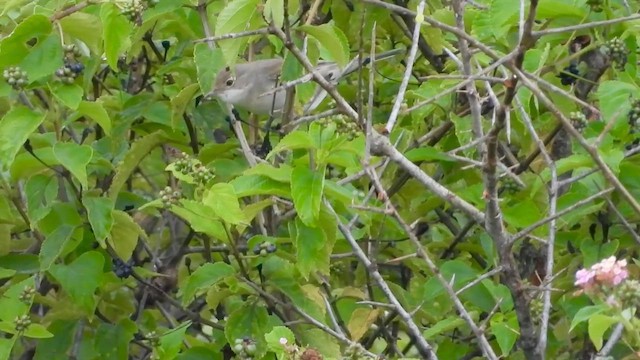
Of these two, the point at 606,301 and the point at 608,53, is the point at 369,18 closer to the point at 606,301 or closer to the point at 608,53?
the point at 608,53

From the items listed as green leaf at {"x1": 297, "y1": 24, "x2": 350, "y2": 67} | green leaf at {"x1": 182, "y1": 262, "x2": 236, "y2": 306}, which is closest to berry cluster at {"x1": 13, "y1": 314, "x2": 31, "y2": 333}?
green leaf at {"x1": 182, "y1": 262, "x2": 236, "y2": 306}

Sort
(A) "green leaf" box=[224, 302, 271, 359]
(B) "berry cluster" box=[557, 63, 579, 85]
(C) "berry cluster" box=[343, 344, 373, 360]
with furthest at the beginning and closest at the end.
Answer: (B) "berry cluster" box=[557, 63, 579, 85]
(A) "green leaf" box=[224, 302, 271, 359]
(C) "berry cluster" box=[343, 344, 373, 360]

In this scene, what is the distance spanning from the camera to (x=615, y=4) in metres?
4.38

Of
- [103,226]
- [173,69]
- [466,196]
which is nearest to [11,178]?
[103,226]

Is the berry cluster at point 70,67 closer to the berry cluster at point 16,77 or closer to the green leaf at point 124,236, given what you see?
the berry cluster at point 16,77

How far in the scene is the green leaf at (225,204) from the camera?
350cm

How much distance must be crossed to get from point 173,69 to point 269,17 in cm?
114

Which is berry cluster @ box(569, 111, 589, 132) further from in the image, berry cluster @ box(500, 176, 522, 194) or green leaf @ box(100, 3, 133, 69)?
green leaf @ box(100, 3, 133, 69)

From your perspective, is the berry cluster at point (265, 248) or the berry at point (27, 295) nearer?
the berry cluster at point (265, 248)

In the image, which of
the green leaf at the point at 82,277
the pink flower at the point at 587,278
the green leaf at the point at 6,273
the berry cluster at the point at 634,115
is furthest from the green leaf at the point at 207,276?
the pink flower at the point at 587,278

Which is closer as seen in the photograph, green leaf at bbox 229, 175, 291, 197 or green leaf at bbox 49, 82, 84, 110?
green leaf at bbox 229, 175, 291, 197

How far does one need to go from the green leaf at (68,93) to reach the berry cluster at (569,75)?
184 centimetres

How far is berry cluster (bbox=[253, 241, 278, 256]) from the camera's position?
3.94 metres

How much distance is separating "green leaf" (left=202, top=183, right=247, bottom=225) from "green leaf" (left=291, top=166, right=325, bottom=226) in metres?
0.19
